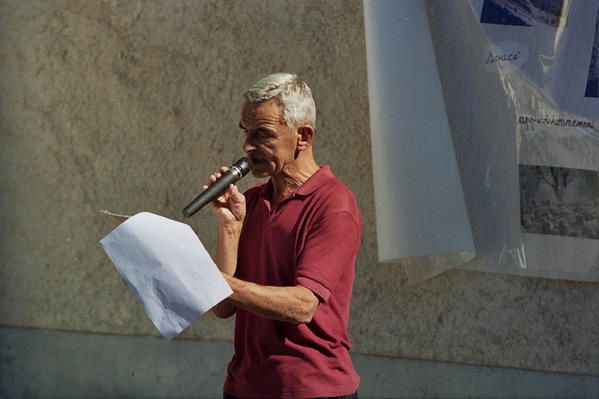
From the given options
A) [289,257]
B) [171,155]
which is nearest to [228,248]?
[289,257]

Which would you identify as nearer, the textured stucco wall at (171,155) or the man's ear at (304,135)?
the man's ear at (304,135)

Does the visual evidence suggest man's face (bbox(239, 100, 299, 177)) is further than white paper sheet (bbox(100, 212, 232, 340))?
Yes

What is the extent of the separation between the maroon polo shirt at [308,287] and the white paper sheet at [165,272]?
0.29 metres

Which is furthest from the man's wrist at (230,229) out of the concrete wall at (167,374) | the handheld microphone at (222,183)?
the concrete wall at (167,374)

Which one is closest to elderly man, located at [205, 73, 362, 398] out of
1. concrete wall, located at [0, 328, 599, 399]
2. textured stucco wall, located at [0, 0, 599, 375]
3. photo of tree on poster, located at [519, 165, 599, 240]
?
photo of tree on poster, located at [519, 165, 599, 240]

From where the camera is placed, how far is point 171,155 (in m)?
5.58

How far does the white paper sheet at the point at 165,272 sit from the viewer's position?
2826mm

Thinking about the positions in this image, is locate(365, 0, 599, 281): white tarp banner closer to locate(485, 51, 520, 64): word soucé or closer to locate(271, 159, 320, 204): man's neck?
locate(485, 51, 520, 64): word soucé

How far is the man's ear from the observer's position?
3.22 meters

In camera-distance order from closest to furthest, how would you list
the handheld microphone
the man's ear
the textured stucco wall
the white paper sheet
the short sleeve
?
1. the white paper sheet
2. the short sleeve
3. the handheld microphone
4. the man's ear
5. the textured stucco wall

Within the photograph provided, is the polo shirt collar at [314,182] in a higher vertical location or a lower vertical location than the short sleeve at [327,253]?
higher

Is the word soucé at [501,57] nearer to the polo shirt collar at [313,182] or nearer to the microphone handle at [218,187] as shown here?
the polo shirt collar at [313,182]

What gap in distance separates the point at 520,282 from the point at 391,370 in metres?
0.75

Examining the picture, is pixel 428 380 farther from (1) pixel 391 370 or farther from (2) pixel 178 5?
(2) pixel 178 5
